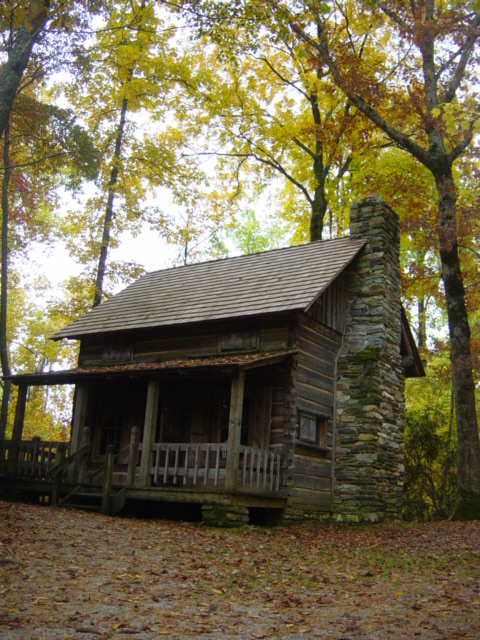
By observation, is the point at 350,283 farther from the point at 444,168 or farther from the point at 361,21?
the point at 361,21

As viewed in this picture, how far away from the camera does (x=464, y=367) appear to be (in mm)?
14984

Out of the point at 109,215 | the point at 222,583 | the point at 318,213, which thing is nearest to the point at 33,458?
the point at 222,583

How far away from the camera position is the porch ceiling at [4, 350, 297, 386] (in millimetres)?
12781

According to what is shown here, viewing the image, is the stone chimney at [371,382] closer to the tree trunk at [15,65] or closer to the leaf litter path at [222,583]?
the leaf litter path at [222,583]

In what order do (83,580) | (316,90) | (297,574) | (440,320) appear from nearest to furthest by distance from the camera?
(83,580)
(297,574)
(316,90)
(440,320)

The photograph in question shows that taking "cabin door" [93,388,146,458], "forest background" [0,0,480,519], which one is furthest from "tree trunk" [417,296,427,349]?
"cabin door" [93,388,146,458]

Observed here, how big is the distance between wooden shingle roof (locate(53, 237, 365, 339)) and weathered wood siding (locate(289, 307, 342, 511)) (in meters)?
0.94

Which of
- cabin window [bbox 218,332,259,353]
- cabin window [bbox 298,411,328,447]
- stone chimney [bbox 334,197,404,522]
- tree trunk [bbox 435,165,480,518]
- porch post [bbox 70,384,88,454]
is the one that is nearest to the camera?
cabin window [bbox 298,411,328,447]

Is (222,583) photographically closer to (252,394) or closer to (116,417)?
(252,394)

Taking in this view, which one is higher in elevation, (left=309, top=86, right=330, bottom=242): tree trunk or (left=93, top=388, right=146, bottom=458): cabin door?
(left=309, top=86, right=330, bottom=242): tree trunk

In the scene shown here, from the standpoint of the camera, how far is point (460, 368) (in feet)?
49.4

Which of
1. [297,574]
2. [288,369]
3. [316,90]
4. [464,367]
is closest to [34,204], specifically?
[316,90]

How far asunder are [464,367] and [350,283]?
363cm

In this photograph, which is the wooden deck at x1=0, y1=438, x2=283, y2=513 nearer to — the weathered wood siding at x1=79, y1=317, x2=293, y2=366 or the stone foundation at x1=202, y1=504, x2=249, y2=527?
the stone foundation at x1=202, y1=504, x2=249, y2=527
